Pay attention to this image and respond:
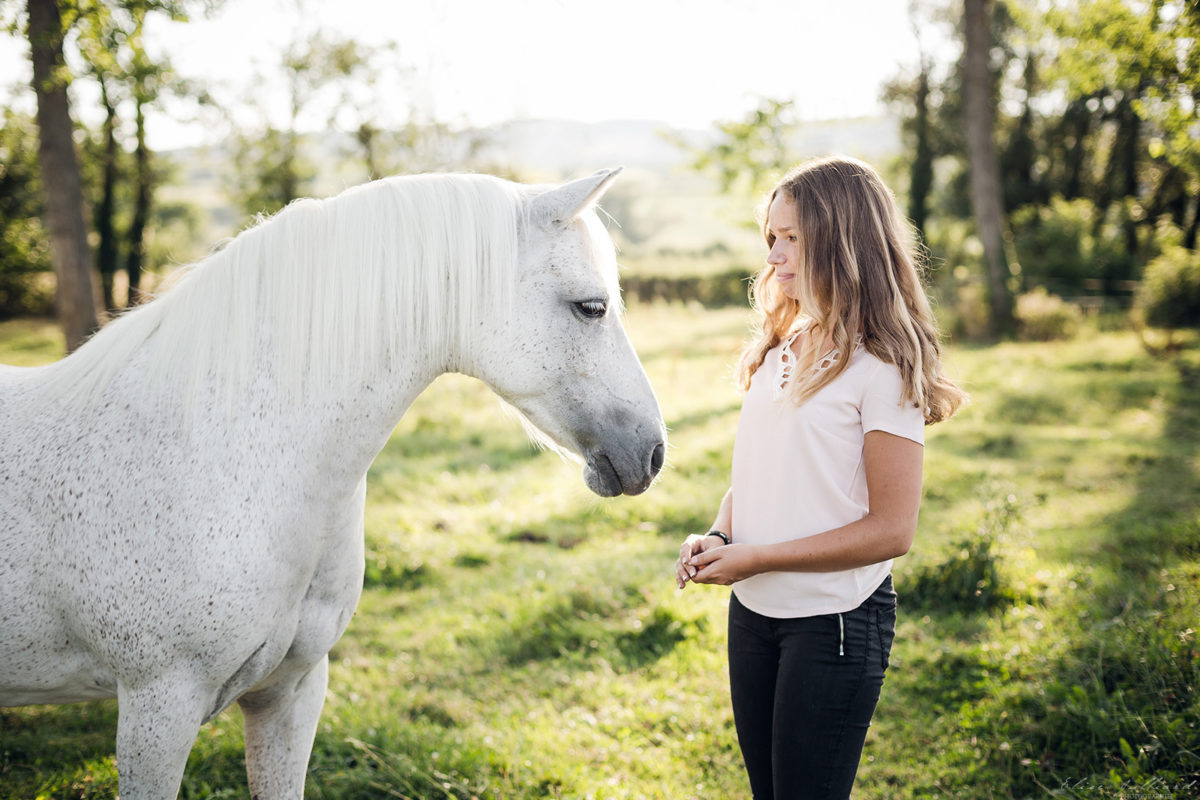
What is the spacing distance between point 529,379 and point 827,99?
23241 millimetres

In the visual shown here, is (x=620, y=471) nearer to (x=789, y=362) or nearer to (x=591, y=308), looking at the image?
(x=591, y=308)

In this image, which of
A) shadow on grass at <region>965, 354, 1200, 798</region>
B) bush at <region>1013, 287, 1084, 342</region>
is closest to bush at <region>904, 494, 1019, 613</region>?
shadow on grass at <region>965, 354, 1200, 798</region>

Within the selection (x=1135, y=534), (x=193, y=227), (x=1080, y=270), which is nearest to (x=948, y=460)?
(x=1135, y=534)

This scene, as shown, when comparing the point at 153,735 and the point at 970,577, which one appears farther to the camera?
the point at 970,577

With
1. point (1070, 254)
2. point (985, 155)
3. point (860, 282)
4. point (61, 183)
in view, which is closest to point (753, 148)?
point (985, 155)

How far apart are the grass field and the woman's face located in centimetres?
50

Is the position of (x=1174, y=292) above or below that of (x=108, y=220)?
below

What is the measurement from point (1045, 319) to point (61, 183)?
15.7 meters

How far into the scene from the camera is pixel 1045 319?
547 inches

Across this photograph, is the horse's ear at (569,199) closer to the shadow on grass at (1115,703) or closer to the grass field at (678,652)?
the grass field at (678,652)

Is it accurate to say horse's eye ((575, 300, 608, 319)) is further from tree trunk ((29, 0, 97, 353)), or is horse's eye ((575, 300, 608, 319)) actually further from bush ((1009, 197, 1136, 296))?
bush ((1009, 197, 1136, 296))

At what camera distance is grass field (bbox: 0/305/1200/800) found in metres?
2.84

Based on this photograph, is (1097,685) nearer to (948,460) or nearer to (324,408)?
(324,408)

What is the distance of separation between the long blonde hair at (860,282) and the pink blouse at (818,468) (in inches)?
1.6
